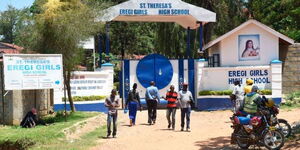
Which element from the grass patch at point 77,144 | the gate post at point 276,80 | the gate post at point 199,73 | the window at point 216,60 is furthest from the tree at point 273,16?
the grass patch at point 77,144

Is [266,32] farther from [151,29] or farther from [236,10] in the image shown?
[151,29]

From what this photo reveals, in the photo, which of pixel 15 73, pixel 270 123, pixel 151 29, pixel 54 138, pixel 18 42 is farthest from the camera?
pixel 151 29

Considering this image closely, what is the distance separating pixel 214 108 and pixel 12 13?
1777 inches

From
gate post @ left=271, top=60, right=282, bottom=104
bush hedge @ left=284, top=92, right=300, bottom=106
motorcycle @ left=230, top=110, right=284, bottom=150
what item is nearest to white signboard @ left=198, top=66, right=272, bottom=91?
gate post @ left=271, top=60, right=282, bottom=104

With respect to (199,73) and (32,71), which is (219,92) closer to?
(199,73)

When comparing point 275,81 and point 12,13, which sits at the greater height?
point 12,13

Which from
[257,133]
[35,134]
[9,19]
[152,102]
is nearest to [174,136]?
[152,102]

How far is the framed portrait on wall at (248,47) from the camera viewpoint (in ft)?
65.0

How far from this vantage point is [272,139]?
9.69 metres

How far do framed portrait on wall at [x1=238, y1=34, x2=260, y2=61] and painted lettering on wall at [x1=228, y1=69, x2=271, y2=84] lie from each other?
790mm

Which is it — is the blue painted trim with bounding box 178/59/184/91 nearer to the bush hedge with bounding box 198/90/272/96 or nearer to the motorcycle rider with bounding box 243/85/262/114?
the bush hedge with bounding box 198/90/272/96

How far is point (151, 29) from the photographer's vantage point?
4122 centimetres

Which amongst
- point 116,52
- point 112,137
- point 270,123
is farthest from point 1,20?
point 270,123

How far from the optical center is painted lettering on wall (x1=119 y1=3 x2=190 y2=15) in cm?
1922
